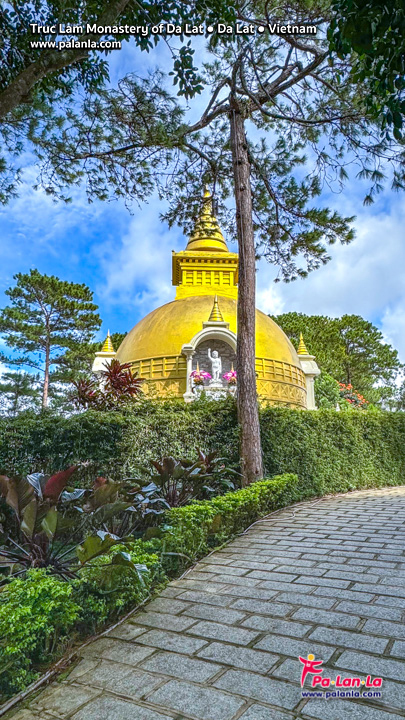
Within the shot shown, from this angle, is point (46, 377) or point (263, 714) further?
point (46, 377)

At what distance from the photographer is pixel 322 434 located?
9.11 metres

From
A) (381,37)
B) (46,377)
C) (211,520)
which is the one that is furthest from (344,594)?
(46,377)

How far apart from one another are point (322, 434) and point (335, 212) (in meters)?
5.14

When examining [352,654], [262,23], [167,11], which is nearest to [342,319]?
[262,23]

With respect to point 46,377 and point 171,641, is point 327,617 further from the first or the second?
point 46,377

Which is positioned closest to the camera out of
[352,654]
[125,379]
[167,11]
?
[352,654]

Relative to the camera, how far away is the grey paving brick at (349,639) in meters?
2.37

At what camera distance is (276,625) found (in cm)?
268

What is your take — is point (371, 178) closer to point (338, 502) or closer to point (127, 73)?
point (127, 73)

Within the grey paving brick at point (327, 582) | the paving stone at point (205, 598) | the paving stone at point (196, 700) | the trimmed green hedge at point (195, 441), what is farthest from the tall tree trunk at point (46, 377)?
the paving stone at point (196, 700)

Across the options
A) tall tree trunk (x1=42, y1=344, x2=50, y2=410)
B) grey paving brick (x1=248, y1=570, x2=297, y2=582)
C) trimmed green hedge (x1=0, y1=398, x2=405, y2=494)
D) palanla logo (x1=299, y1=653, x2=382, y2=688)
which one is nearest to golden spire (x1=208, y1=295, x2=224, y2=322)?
trimmed green hedge (x1=0, y1=398, x2=405, y2=494)

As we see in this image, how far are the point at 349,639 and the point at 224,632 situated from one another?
730 mm

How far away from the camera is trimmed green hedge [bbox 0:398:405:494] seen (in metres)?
6.24

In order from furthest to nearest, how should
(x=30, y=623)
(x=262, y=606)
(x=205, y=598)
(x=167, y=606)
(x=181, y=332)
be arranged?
(x=181, y=332)
(x=205, y=598)
(x=167, y=606)
(x=262, y=606)
(x=30, y=623)
